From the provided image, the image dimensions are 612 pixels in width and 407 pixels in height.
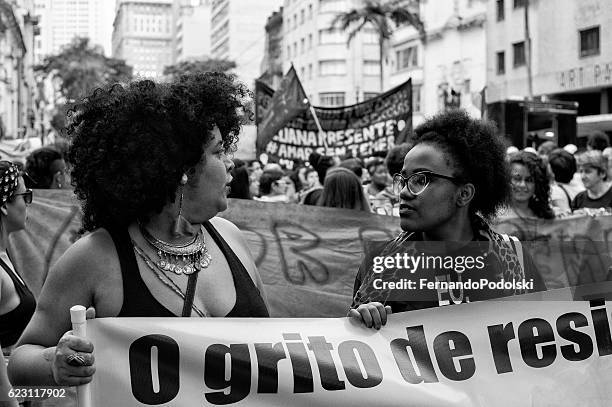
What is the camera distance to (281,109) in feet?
42.1

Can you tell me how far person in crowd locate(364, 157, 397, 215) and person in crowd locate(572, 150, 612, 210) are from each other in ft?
4.77

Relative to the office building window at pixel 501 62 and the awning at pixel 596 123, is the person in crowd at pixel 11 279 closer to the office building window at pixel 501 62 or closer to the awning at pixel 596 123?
the awning at pixel 596 123

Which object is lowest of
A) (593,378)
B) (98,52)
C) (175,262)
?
(593,378)

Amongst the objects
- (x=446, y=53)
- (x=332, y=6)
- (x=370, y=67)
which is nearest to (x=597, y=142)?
(x=446, y=53)

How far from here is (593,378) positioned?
9.62 feet

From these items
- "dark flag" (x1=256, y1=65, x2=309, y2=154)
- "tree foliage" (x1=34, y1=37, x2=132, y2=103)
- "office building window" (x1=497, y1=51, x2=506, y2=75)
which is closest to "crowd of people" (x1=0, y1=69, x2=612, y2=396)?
"dark flag" (x1=256, y1=65, x2=309, y2=154)

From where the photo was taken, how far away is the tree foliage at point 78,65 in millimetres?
84125

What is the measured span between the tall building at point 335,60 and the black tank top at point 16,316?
7026cm

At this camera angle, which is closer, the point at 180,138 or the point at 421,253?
the point at 180,138

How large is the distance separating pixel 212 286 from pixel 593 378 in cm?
116

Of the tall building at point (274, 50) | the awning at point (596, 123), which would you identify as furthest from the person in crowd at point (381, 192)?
the tall building at point (274, 50)

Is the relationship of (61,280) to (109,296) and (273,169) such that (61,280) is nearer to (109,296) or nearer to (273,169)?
(109,296)

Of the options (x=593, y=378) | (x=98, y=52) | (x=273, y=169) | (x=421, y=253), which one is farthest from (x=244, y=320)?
(x=98, y=52)

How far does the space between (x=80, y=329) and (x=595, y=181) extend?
18.5 ft
